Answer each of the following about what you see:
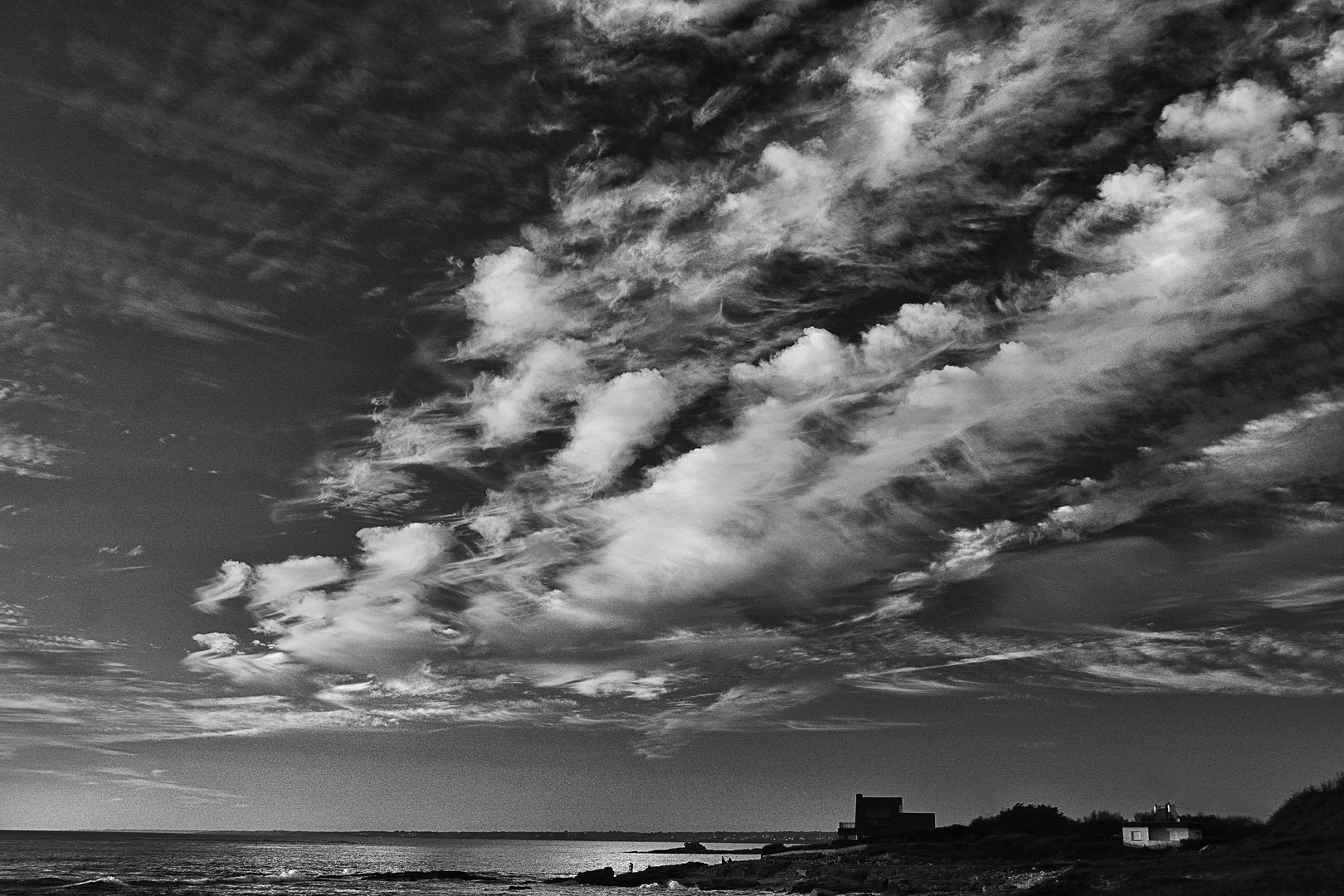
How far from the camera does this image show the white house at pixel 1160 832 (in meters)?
90.7

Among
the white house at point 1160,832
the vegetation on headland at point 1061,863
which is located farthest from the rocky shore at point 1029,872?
the white house at point 1160,832

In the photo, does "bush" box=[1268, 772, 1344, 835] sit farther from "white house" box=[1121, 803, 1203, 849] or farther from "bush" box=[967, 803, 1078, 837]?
"bush" box=[967, 803, 1078, 837]

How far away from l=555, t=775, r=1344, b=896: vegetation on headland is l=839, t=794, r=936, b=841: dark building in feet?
28.7

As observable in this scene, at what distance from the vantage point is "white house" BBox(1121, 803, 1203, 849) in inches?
3571

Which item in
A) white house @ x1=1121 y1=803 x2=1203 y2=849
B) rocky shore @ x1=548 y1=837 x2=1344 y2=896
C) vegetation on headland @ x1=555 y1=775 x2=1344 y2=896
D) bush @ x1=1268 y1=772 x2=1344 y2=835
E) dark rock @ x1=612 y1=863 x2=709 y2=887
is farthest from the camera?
dark rock @ x1=612 y1=863 x2=709 y2=887

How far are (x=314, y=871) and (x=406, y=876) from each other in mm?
29047

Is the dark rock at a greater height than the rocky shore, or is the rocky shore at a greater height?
the rocky shore

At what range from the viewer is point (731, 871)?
10688 centimetres

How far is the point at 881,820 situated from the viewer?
146 metres

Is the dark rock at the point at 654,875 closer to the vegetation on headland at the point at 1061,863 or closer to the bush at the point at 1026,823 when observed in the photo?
the vegetation on headland at the point at 1061,863

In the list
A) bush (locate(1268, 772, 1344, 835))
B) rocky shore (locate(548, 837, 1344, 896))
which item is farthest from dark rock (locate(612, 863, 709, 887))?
bush (locate(1268, 772, 1344, 835))

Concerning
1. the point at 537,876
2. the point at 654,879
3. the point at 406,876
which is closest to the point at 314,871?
the point at 406,876

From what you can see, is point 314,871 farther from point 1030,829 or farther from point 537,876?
point 1030,829

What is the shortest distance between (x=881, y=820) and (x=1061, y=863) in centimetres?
6704
